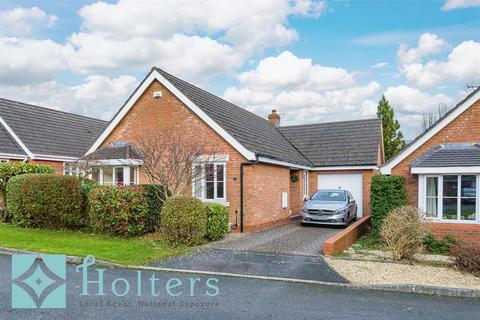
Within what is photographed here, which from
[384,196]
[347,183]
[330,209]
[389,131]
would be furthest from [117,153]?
[389,131]

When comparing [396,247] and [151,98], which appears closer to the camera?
[396,247]

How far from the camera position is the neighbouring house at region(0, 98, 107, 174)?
22244mm

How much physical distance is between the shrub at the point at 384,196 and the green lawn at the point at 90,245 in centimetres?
665

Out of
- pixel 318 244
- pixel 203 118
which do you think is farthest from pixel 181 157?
pixel 318 244

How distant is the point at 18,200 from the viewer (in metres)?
14.5

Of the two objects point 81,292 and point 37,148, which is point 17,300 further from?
point 37,148

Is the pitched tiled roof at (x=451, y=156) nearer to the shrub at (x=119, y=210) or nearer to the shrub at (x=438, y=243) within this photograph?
the shrub at (x=438, y=243)

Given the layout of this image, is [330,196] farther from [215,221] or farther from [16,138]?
[16,138]

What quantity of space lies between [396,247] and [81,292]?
7583mm

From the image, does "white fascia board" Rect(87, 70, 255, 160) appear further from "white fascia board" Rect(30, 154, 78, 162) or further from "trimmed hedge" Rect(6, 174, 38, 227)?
"trimmed hedge" Rect(6, 174, 38, 227)

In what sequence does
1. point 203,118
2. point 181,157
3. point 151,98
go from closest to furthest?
point 181,157 < point 203,118 < point 151,98

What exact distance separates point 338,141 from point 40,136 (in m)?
17.9

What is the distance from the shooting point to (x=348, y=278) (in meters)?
8.69

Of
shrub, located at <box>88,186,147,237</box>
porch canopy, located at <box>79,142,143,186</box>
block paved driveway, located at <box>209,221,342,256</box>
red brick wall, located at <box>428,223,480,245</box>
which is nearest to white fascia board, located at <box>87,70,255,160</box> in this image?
porch canopy, located at <box>79,142,143,186</box>
